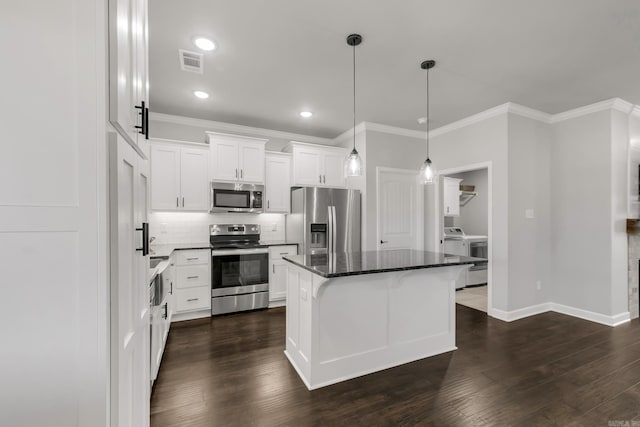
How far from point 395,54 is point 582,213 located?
3.33 meters

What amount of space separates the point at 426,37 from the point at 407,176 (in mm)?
2593

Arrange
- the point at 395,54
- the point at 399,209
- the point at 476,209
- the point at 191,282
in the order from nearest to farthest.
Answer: the point at 395,54, the point at 191,282, the point at 399,209, the point at 476,209

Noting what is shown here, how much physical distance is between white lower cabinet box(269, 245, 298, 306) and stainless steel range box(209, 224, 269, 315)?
0.20ft

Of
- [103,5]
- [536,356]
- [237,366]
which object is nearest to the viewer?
[103,5]

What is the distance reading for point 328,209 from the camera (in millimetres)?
4121

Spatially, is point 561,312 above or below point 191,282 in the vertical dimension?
below

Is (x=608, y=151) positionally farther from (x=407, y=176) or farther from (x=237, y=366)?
(x=237, y=366)

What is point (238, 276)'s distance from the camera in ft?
12.4

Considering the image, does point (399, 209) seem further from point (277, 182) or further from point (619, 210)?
point (619, 210)

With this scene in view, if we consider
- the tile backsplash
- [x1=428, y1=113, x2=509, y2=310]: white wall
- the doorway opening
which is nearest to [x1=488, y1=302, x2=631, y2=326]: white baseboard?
[x1=428, y1=113, x2=509, y2=310]: white wall

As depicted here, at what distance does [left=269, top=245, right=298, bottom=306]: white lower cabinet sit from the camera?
3.99 meters

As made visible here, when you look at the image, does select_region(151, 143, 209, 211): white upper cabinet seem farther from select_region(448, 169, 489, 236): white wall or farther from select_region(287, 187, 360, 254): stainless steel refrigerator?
select_region(448, 169, 489, 236): white wall

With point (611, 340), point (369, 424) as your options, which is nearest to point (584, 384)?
point (611, 340)

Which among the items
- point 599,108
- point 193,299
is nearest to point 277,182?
point 193,299
